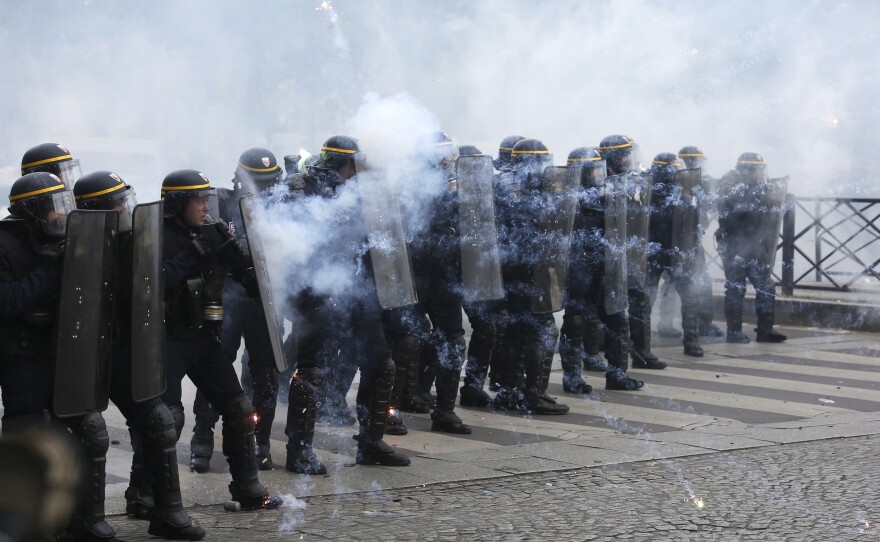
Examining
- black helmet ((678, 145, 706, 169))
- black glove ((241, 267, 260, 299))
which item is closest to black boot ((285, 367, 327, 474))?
black glove ((241, 267, 260, 299))

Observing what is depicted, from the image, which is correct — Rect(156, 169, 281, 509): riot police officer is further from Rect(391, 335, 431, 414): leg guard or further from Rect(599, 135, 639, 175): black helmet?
Rect(599, 135, 639, 175): black helmet

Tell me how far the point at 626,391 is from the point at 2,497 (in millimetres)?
6497

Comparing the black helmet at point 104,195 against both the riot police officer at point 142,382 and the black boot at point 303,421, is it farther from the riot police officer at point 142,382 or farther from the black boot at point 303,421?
the black boot at point 303,421

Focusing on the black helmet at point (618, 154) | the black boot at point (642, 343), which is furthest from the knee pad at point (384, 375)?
the black boot at point (642, 343)

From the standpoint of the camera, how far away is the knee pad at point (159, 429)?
460 cm

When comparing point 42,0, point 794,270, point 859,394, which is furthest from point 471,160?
point 42,0

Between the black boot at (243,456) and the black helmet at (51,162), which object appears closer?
the black boot at (243,456)

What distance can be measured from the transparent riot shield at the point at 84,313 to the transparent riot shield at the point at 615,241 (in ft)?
13.4

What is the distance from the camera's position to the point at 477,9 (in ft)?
41.9

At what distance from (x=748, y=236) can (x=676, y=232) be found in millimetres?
1233

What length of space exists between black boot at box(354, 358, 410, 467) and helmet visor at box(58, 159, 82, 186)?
1682 millimetres

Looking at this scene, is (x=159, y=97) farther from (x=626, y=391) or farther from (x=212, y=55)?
(x=626, y=391)

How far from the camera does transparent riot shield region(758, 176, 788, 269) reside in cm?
1020

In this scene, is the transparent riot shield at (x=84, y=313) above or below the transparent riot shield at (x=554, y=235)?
below
